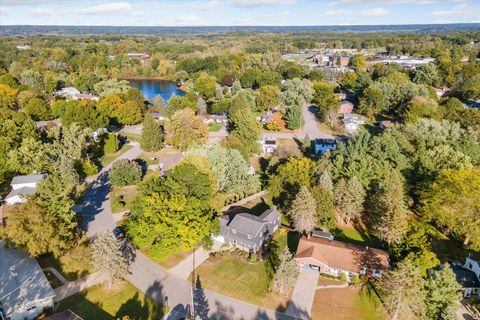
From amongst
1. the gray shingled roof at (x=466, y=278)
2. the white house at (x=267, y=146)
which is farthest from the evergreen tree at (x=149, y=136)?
the gray shingled roof at (x=466, y=278)

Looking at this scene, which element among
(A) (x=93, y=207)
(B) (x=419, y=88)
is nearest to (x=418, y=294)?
(A) (x=93, y=207)

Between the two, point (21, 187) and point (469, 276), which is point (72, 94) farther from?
point (469, 276)

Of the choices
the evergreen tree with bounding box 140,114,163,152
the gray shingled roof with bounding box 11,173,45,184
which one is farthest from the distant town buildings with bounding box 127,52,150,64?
the gray shingled roof with bounding box 11,173,45,184

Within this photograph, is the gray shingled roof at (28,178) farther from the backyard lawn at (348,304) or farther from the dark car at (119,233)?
the backyard lawn at (348,304)

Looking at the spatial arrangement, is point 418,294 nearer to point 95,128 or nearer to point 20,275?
point 20,275

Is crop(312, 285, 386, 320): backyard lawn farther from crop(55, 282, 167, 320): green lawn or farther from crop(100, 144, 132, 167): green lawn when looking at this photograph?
Answer: crop(100, 144, 132, 167): green lawn
